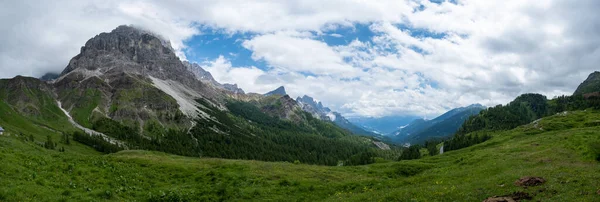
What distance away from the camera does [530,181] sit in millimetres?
31969

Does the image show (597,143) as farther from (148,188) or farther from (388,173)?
(148,188)

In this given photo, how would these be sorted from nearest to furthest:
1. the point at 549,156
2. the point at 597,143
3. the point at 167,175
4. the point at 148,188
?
Answer: the point at 148,188
the point at 167,175
the point at 597,143
the point at 549,156

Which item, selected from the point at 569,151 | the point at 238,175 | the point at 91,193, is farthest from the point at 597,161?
the point at 91,193

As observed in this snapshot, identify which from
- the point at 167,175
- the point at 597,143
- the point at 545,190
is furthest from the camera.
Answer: the point at 597,143

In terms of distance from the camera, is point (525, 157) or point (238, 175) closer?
point (238, 175)

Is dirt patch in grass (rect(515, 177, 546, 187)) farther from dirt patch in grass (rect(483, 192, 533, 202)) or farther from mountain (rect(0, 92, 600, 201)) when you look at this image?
dirt patch in grass (rect(483, 192, 533, 202))

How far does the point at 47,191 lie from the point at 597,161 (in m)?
66.9

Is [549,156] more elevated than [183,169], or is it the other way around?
[549,156]

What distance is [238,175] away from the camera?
151 ft

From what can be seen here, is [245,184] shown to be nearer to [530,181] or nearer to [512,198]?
[512,198]

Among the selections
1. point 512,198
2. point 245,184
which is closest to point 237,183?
point 245,184

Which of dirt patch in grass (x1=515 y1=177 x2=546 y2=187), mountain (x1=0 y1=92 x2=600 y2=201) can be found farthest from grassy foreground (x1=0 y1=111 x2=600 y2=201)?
dirt patch in grass (x1=515 y1=177 x2=546 y2=187)

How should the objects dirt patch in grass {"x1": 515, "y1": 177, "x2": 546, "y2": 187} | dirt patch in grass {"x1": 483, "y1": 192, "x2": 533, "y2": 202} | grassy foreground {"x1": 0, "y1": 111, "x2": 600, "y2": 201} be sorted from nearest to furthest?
1. dirt patch in grass {"x1": 483, "y1": 192, "x2": 533, "y2": 202}
2. grassy foreground {"x1": 0, "y1": 111, "x2": 600, "y2": 201}
3. dirt patch in grass {"x1": 515, "y1": 177, "x2": 546, "y2": 187}

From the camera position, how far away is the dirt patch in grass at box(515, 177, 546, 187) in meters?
31.1
